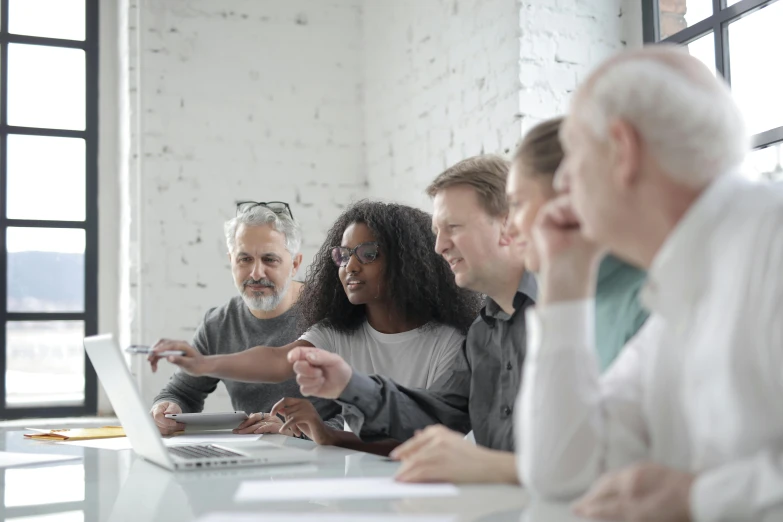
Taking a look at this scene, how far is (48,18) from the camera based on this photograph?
480 centimetres

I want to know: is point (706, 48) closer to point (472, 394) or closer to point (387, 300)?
point (387, 300)

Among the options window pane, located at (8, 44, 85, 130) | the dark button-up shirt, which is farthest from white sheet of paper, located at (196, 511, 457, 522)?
window pane, located at (8, 44, 85, 130)

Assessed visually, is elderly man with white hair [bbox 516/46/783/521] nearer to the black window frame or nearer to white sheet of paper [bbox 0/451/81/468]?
white sheet of paper [bbox 0/451/81/468]

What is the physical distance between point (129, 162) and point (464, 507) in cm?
379

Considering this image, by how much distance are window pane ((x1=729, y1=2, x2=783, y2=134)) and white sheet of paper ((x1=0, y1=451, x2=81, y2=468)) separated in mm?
2232

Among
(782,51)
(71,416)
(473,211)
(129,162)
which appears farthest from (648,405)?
(71,416)

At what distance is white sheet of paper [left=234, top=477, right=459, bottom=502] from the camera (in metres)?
1.30

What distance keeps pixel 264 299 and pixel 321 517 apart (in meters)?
2.25

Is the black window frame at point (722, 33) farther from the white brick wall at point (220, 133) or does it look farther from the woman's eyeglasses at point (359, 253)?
the white brick wall at point (220, 133)

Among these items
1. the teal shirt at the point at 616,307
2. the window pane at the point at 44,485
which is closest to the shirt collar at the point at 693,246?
the teal shirt at the point at 616,307

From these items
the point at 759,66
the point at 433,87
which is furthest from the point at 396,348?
the point at 433,87

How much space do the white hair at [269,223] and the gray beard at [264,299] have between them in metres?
0.18

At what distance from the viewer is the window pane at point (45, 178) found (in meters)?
4.69

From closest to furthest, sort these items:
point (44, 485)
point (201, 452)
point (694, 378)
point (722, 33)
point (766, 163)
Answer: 1. point (694, 378)
2. point (44, 485)
3. point (201, 452)
4. point (766, 163)
5. point (722, 33)
